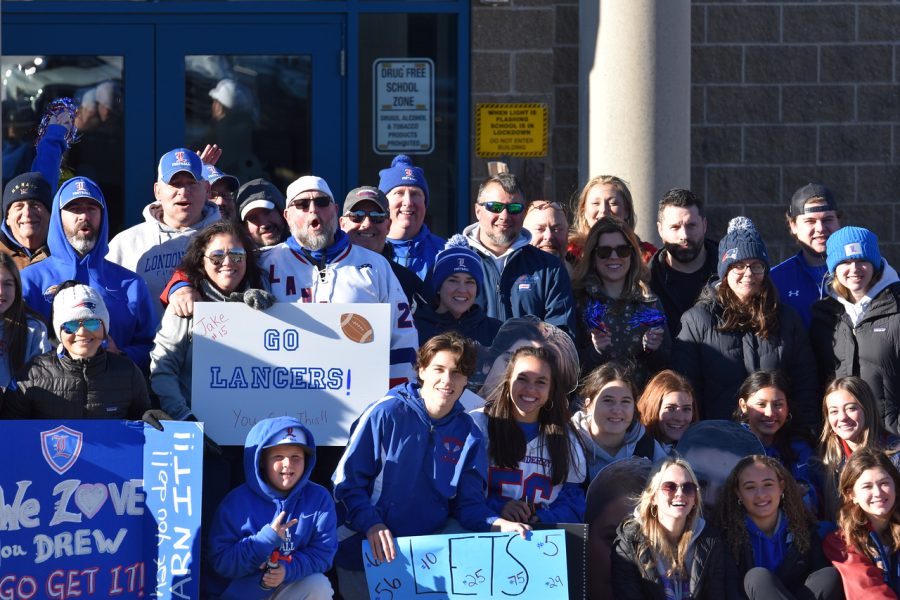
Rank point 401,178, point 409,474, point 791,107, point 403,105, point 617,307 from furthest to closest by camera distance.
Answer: point 791,107
point 403,105
point 401,178
point 617,307
point 409,474

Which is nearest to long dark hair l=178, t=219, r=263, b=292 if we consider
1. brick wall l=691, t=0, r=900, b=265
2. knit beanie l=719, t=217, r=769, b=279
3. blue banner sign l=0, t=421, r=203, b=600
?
blue banner sign l=0, t=421, r=203, b=600

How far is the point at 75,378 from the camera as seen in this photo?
6.38 m

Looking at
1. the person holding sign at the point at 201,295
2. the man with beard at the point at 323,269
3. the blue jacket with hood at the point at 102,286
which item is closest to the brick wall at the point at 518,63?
the man with beard at the point at 323,269

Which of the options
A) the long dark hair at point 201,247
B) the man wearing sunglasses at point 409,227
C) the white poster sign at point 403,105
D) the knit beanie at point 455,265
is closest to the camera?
the long dark hair at point 201,247

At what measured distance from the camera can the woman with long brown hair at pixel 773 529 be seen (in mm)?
6652

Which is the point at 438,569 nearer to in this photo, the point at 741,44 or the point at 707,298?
the point at 707,298

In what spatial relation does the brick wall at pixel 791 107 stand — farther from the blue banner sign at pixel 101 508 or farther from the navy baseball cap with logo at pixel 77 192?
the blue banner sign at pixel 101 508

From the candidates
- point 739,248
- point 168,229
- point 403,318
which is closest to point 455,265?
point 403,318

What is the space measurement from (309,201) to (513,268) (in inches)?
46.4

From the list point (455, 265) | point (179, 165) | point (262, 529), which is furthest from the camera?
point (179, 165)

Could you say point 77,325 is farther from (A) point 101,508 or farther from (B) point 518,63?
A: (B) point 518,63

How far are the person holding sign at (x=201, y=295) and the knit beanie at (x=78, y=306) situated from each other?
0.41 meters

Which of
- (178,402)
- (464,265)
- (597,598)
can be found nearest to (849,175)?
(464,265)

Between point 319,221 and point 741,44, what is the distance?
4679mm
